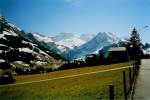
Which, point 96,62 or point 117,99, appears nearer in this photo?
point 117,99

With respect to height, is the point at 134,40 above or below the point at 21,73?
above

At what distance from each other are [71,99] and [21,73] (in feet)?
255

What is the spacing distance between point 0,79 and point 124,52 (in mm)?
62832

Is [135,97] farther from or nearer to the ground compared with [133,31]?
nearer to the ground

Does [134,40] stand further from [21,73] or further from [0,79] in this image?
[0,79]

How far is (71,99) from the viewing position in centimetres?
1967

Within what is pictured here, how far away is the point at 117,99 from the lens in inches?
677

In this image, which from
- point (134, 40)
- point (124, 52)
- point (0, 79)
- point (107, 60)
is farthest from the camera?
point (134, 40)

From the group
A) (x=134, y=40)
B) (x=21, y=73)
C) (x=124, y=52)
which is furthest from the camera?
(x=134, y=40)

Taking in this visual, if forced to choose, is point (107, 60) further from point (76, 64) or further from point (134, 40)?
point (134, 40)

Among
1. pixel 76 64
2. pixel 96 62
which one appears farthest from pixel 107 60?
pixel 76 64

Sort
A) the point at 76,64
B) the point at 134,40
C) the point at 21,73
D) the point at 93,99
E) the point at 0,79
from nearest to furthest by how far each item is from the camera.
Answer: the point at 93,99 → the point at 0,79 → the point at 76,64 → the point at 21,73 → the point at 134,40

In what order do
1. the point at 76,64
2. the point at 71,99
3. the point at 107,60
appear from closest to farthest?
the point at 71,99, the point at 107,60, the point at 76,64

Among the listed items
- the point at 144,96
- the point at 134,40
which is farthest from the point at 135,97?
the point at 134,40
